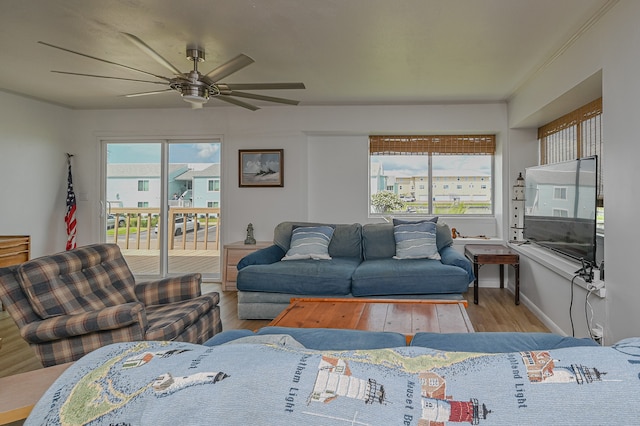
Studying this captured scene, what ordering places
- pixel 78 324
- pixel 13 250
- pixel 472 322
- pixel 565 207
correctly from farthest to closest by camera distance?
pixel 13 250, pixel 472 322, pixel 565 207, pixel 78 324

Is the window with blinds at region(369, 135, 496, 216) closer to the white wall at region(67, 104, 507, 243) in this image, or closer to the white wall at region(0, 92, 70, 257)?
the white wall at region(67, 104, 507, 243)

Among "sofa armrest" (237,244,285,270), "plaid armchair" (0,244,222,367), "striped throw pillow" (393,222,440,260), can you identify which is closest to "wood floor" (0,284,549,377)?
"sofa armrest" (237,244,285,270)

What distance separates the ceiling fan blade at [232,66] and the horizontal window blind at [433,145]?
3.27 meters

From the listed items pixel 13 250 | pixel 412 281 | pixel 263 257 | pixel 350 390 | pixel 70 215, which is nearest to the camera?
pixel 350 390

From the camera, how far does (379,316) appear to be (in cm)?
247

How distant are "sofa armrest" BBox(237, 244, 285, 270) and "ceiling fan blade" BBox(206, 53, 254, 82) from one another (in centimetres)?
177

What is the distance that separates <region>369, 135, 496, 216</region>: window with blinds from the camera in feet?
18.0

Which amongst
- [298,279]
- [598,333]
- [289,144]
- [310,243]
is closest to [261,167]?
[289,144]

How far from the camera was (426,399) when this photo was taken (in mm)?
553

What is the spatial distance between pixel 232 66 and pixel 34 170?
13.1 feet

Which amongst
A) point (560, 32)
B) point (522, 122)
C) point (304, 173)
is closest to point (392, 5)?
point (560, 32)

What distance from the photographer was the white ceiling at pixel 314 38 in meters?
2.51

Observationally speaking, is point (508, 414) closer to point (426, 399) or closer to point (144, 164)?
point (426, 399)

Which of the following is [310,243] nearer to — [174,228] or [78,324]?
[78,324]
